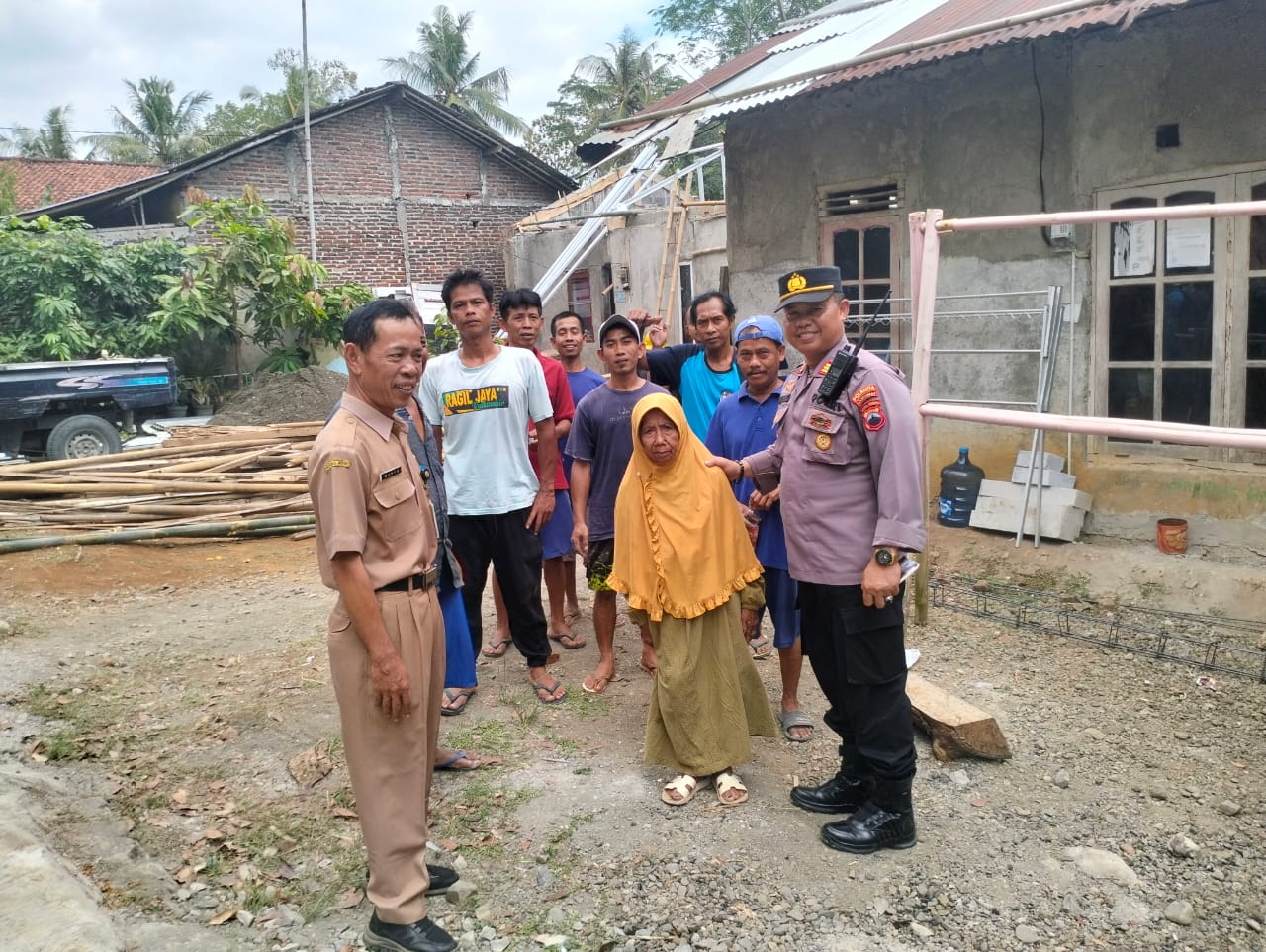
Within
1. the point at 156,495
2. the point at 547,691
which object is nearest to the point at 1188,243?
the point at 547,691

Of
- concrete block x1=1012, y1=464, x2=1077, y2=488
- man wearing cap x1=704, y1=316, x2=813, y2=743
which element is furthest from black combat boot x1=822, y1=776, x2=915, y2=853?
concrete block x1=1012, y1=464, x2=1077, y2=488

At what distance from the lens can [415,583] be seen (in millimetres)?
2467

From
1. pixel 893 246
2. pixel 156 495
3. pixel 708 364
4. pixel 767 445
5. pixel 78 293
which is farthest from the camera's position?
pixel 78 293

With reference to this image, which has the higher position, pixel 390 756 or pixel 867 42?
pixel 867 42

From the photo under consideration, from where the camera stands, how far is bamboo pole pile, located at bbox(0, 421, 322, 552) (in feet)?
23.7

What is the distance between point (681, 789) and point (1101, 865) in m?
1.31

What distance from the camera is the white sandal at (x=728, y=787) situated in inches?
123

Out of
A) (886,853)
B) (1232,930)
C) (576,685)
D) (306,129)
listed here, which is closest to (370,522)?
(886,853)

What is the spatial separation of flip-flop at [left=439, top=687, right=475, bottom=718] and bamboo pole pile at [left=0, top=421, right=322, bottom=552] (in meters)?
4.05

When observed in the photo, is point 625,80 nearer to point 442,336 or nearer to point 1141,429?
point 442,336

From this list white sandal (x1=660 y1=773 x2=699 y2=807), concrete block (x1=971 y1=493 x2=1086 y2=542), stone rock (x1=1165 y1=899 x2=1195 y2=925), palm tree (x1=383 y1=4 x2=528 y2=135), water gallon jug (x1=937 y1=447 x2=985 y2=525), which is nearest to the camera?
stone rock (x1=1165 y1=899 x2=1195 y2=925)

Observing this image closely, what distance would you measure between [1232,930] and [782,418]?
1.89m

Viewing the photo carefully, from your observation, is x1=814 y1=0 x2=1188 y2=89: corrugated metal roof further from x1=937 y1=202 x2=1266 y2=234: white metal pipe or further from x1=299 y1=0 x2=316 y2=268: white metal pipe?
x1=299 y1=0 x2=316 y2=268: white metal pipe

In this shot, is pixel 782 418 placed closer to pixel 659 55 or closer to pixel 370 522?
pixel 370 522
